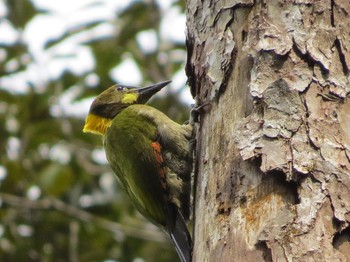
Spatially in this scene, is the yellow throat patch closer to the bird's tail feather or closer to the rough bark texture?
the bird's tail feather

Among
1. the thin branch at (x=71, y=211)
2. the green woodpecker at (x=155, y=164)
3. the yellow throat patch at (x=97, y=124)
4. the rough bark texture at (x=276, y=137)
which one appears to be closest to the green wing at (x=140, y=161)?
the green woodpecker at (x=155, y=164)

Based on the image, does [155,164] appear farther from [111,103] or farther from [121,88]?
[121,88]

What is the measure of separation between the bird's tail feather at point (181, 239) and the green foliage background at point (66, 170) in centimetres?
187

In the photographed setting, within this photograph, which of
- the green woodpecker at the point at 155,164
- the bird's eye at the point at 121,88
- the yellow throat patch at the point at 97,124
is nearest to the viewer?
the green woodpecker at the point at 155,164

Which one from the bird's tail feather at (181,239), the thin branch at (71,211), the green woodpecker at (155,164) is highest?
the green woodpecker at (155,164)

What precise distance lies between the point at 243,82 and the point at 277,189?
1.65ft

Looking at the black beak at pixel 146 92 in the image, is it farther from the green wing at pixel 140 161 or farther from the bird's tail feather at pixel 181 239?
the bird's tail feather at pixel 181 239

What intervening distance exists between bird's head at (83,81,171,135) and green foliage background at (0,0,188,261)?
2.67ft

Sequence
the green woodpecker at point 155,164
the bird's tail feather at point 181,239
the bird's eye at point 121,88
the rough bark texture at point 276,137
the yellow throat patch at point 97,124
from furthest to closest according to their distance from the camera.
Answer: the bird's eye at point 121,88 < the yellow throat patch at point 97,124 < the green woodpecker at point 155,164 < the bird's tail feather at point 181,239 < the rough bark texture at point 276,137

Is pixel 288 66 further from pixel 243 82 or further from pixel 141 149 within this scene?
pixel 141 149

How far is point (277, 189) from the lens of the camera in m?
2.48

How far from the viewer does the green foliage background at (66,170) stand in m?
5.46

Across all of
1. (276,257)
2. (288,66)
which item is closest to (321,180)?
(276,257)

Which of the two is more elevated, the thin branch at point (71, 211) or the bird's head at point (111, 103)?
the bird's head at point (111, 103)
